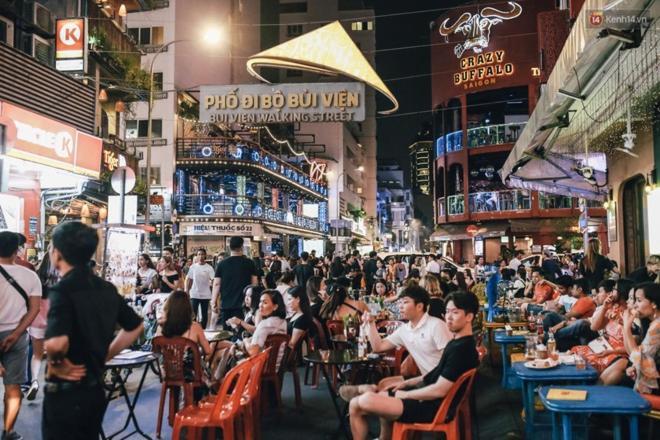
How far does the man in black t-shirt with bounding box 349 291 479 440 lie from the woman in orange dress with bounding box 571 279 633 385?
6.26ft

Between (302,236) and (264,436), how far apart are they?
3942 cm

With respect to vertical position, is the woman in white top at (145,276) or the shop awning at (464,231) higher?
the shop awning at (464,231)

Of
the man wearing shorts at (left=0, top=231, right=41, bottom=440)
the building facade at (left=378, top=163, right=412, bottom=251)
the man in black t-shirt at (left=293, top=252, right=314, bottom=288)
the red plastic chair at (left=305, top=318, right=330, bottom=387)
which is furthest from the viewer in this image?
the building facade at (left=378, top=163, right=412, bottom=251)

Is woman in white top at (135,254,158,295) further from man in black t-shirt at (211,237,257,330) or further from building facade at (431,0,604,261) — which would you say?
building facade at (431,0,604,261)

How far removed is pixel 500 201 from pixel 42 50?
1088 inches

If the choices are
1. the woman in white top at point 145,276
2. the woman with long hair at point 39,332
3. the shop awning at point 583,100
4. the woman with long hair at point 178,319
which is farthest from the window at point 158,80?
the woman with long hair at point 178,319

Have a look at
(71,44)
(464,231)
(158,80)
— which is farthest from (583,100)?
(464,231)

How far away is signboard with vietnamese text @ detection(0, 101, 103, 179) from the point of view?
31.6 ft

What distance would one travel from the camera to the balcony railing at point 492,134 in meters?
35.0

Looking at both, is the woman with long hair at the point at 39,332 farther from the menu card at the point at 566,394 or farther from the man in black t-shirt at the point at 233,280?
the menu card at the point at 566,394

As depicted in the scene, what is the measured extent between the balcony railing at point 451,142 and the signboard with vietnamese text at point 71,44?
2807 centimetres

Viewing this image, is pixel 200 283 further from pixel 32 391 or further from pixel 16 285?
pixel 16 285

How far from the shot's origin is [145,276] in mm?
12609

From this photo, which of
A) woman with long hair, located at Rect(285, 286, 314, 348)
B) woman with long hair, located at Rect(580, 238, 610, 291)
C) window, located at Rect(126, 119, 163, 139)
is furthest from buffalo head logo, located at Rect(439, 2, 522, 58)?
woman with long hair, located at Rect(285, 286, 314, 348)
